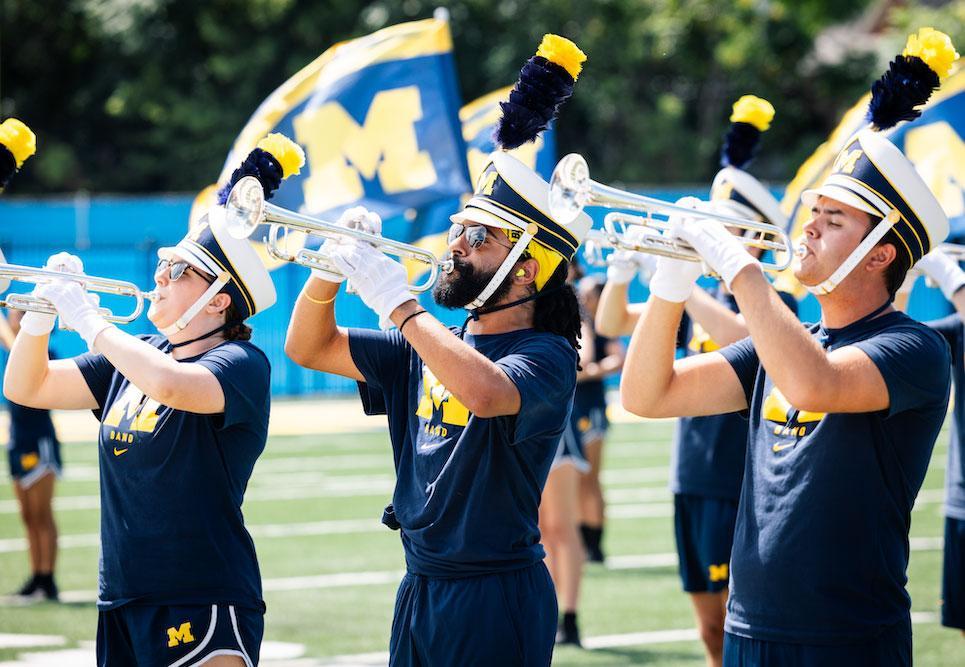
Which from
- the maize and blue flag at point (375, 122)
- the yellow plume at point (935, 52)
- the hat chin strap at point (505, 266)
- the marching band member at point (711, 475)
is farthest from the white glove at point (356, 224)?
the maize and blue flag at point (375, 122)

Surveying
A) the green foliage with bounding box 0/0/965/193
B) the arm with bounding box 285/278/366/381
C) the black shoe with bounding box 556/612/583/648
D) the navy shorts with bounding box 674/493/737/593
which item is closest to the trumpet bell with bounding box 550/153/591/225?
the arm with bounding box 285/278/366/381

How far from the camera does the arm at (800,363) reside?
3404 mm

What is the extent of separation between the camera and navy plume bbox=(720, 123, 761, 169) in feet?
21.0

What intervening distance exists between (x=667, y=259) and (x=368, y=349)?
1.03 meters

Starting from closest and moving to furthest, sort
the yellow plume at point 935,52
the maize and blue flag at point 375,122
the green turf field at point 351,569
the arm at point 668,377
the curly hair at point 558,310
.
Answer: the arm at point 668,377 → the yellow plume at point 935,52 → the curly hair at point 558,310 → the green turf field at point 351,569 → the maize and blue flag at point 375,122

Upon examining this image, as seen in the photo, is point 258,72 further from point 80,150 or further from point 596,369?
point 596,369

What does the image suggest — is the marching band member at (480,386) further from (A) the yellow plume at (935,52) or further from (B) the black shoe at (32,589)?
(B) the black shoe at (32,589)

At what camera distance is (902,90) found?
3949 mm

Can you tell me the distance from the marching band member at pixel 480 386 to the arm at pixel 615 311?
2.34 meters

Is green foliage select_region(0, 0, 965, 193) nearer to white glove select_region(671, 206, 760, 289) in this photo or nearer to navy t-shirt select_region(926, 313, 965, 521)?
navy t-shirt select_region(926, 313, 965, 521)

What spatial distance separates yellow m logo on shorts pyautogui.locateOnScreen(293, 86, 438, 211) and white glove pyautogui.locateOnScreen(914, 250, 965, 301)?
160 inches

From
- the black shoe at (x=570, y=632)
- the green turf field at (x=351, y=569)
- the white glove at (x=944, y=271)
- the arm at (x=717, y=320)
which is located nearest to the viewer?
the white glove at (x=944, y=271)

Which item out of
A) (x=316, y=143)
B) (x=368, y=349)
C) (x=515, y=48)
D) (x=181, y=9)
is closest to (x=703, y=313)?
(x=368, y=349)

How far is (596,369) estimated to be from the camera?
32.2ft
